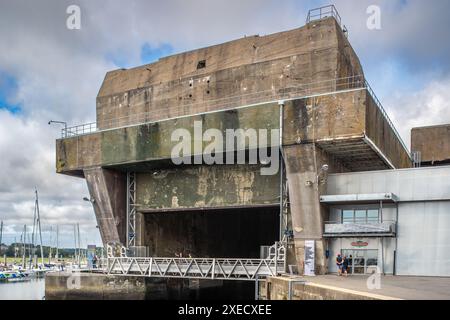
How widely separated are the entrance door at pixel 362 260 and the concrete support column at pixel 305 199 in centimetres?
159

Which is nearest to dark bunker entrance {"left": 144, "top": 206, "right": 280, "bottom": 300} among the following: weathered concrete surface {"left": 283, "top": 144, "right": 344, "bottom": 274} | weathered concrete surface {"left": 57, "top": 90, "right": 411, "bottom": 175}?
weathered concrete surface {"left": 283, "top": 144, "right": 344, "bottom": 274}

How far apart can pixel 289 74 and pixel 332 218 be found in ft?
30.9

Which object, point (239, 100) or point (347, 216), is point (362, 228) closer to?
point (347, 216)

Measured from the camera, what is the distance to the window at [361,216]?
29.2 metres

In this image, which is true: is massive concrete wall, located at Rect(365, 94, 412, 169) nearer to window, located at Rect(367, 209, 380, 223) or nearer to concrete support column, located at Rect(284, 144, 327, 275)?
concrete support column, located at Rect(284, 144, 327, 275)

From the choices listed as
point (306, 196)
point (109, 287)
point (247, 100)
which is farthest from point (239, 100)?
point (109, 287)

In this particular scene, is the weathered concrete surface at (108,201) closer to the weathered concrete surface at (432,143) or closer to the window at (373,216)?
the window at (373,216)

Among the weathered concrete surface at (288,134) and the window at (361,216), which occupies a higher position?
the weathered concrete surface at (288,134)

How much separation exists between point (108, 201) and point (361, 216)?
59.2 ft

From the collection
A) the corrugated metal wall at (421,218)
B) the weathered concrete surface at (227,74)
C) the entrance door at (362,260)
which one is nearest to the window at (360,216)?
the corrugated metal wall at (421,218)

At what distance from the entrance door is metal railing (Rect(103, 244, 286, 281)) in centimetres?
392

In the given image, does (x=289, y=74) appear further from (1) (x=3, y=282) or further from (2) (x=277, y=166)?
(1) (x=3, y=282)

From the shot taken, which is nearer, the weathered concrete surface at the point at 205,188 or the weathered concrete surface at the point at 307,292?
the weathered concrete surface at the point at 307,292

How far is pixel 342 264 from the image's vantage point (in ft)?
89.9
